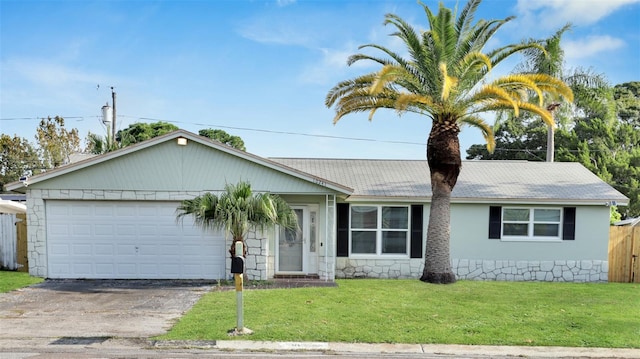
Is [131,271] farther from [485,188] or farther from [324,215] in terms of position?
[485,188]

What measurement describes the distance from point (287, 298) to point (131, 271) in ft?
17.0

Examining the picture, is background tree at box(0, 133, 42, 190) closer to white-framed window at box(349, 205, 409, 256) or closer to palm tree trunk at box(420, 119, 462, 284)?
white-framed window at box(349, 205, 409, 256)

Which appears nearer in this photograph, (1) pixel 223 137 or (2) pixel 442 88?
(2) pixel 442 88

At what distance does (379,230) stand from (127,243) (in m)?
7.61

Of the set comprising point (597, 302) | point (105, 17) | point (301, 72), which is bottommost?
point (597, 302)

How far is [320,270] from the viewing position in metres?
11.8

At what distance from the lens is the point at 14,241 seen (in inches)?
501

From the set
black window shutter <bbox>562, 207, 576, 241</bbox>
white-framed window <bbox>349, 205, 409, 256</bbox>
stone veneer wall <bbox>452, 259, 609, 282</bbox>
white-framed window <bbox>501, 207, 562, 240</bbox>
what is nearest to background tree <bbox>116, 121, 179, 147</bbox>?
white-framed window <bbox>349, 205, 409, 256</bbox>

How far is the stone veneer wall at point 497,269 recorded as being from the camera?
42.5 feet

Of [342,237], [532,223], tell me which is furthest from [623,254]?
[342,237]

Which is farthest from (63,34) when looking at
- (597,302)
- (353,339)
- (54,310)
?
(597,302)

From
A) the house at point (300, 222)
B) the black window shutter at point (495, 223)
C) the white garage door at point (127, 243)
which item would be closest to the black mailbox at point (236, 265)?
the house at point (300, 222)

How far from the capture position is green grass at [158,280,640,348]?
6621 mm

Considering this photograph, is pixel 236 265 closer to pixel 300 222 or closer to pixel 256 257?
pixel 256 257
